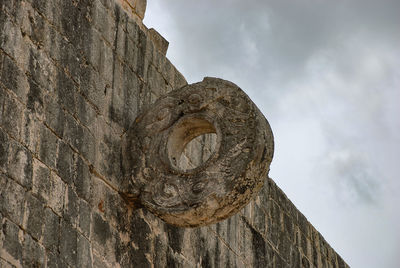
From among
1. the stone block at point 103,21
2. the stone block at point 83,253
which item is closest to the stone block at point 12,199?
the stone block at point 83,253

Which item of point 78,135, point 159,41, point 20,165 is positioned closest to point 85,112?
point 78,135

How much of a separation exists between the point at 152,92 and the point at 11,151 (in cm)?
229

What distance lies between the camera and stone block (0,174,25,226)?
255 inches

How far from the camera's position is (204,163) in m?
7.83

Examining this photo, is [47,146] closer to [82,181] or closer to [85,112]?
[82,181]

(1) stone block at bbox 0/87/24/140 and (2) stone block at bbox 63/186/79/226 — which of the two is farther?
(2) stone block at bbox 63/186/79/226

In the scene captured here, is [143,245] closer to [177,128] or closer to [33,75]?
[177,128]

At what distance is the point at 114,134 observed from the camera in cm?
804

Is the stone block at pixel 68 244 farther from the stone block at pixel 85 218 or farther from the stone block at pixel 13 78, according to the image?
the stone block at pixel 13 78

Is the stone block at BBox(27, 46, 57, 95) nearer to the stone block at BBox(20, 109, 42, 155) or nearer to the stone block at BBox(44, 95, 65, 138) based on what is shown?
the stone block at BBox(44, 95, 65, 138)

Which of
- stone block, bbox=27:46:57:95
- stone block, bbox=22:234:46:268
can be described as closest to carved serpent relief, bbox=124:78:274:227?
stone block, bbox=27:46:57:95

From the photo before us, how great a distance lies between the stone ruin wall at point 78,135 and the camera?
6.70 meters

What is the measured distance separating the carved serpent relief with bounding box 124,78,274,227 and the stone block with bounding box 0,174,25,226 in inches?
55.0

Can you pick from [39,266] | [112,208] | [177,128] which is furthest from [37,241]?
[177,128]
